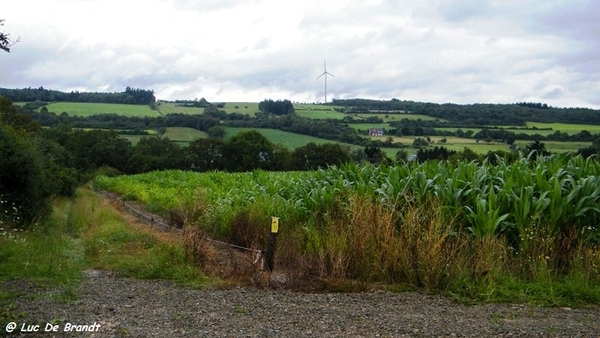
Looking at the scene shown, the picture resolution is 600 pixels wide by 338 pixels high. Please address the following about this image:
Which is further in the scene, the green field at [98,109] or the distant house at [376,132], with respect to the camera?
the green field at [98,109]

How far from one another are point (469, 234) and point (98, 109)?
3556 inches

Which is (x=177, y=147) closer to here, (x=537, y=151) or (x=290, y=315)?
(x=537, y=151)

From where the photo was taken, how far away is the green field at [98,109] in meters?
86.4

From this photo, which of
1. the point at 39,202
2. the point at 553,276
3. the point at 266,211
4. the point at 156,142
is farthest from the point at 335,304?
the point at 156,142

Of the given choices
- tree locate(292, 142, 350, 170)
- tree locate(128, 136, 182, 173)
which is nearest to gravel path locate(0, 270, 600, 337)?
tree locate(292, 142, 350, 170)

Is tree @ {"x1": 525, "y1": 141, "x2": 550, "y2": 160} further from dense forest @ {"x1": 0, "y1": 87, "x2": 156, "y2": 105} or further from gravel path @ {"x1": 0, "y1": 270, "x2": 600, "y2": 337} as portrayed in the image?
dense forest @ {"x1": 0, "y1": 87, "x2": 156, "y2": 105}

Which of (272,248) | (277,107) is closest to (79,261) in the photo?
(272,248)

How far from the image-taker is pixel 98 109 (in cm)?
9125

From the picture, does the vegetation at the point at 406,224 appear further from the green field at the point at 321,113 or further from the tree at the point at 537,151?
the green field at the point at 321,113

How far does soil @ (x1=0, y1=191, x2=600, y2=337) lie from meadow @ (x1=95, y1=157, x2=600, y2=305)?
532 millimetres

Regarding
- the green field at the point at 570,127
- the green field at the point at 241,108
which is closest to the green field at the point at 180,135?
the green field at the point at 241,108

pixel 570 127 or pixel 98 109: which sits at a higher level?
pixel 98 109

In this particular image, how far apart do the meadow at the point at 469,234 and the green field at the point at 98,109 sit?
262 feet

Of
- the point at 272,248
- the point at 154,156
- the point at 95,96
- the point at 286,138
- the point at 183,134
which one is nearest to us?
the point at 272,248
